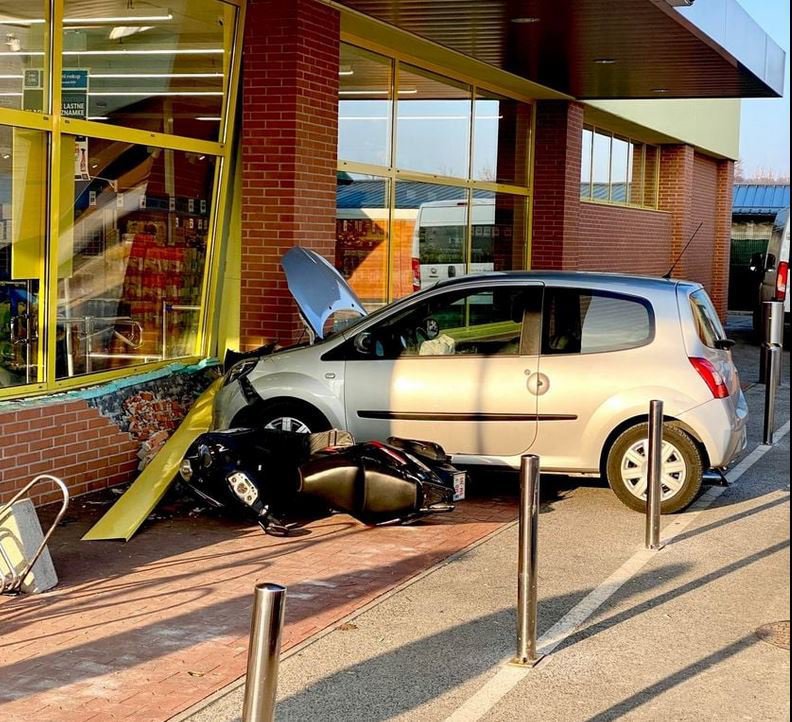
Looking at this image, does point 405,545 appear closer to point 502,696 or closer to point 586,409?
point 586,409

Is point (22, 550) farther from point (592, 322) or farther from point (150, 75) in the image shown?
point (150, 75)

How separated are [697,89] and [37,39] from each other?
1128cm

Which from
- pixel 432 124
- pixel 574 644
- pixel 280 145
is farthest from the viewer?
pixel 432 124

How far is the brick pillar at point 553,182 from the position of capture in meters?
18.2

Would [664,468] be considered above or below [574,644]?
above

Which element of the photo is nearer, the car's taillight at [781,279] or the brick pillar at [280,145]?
the brick pillar at [280,145]

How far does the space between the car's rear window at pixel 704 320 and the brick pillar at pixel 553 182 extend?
9034 mm

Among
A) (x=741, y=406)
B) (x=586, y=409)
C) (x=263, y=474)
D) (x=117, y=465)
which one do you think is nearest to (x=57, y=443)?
(x=117, y=465)

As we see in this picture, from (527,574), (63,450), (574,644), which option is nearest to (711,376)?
(574,644)

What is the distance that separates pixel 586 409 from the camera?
883 centimetres

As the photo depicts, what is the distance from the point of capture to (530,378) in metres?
8.91

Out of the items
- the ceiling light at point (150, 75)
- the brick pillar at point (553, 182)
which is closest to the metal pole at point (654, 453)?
the ceiling light at point (150, 75)

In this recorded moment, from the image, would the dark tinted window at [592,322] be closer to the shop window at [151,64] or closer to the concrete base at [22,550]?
the shop window at [151,64]

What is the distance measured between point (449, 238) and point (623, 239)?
802 centimetres
